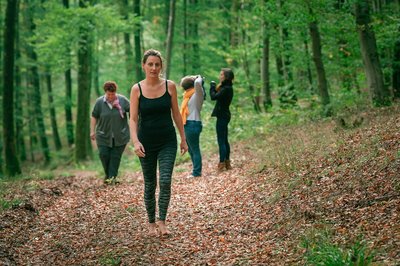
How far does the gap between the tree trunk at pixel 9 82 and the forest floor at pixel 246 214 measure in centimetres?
452

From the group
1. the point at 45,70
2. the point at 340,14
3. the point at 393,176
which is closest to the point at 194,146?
the point at 393,176

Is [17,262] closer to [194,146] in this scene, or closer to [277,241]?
[277,241]

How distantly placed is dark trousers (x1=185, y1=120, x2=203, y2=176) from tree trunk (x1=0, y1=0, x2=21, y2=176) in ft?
21.8

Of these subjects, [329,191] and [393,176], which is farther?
[329,191]

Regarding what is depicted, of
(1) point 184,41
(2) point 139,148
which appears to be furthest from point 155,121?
(1) point 184,41

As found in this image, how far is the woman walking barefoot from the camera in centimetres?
659

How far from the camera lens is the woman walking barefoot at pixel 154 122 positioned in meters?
6.59

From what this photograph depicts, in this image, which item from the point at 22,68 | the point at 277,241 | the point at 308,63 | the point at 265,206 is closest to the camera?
the point at 277,241

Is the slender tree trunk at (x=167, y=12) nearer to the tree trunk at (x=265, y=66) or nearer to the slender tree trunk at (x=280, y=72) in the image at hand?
the slender tree trunk at (x=280, y=72)

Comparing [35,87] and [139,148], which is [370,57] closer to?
[139,148]

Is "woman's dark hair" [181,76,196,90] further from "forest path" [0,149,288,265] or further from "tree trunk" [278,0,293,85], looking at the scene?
"tree trunk" [278,0,293,85]

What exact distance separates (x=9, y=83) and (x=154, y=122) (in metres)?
9.90

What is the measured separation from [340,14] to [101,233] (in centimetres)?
1094

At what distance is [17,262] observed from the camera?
19.7 feet
